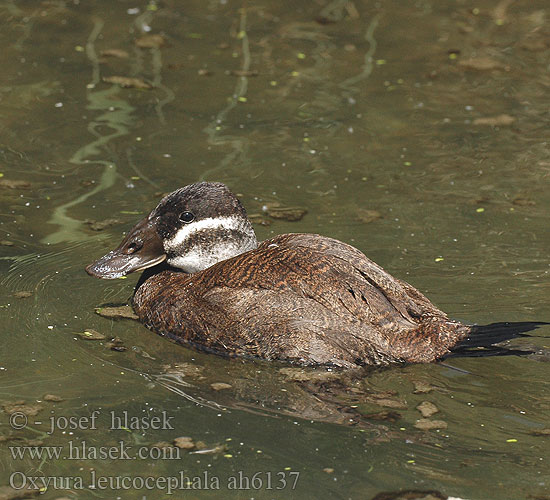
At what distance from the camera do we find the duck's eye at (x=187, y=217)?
7723mm

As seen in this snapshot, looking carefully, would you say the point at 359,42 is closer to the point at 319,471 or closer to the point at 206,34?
the point at 206,34

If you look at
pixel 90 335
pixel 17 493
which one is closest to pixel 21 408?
pixel 17 493

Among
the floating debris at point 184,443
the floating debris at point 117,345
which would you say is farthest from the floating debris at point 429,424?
the floating debris at point 117,345

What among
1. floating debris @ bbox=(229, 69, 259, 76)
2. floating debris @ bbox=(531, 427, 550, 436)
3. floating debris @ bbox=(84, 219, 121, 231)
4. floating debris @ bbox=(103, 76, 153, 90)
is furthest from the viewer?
floating debris @ bbox=(229, 69, 259, 76)

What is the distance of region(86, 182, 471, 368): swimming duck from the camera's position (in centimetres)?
680

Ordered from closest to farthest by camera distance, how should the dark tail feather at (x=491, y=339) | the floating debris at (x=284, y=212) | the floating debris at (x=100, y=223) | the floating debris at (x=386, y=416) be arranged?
the floating debris at (x=386, y=416)
the dark tail feather at (x=491, y=339)
the floating debris at (x=100, y=223)
the floating debris at (x=284, y=212)

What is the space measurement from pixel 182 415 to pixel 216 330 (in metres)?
0.87

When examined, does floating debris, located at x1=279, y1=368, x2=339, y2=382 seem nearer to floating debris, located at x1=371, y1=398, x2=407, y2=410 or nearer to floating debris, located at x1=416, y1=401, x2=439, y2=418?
floating debris, located at x1=371, y1=398, x2=407, y2=410

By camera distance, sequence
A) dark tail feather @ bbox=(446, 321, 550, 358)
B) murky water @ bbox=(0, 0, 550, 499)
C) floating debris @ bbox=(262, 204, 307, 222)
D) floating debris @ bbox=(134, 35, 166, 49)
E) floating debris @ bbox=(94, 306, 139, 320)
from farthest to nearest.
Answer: floating debris @ bbox=(134, 35, 166, 49) → floating debris @ bbox=(262, 204, 307, 222) → floating debris @ bbox=(94, 306, 139, 320) → dark tail feather @ bbox=(446, 321, 550, 358) → murky water @ bbox=(0, 0, 550, 499)

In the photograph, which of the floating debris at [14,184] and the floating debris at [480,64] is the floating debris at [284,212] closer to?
the floating debris at [14,184]

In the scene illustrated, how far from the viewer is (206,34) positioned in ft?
42.9

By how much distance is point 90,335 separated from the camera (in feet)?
24.1

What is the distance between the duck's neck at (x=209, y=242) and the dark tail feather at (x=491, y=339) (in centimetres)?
182

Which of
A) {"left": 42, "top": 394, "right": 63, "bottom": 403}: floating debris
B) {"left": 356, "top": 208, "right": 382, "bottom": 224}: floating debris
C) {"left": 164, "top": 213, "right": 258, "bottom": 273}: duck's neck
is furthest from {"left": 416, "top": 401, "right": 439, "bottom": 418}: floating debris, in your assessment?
{"left": 356, "top": 208, "right": 382, "bottom": 224}: floating debris
